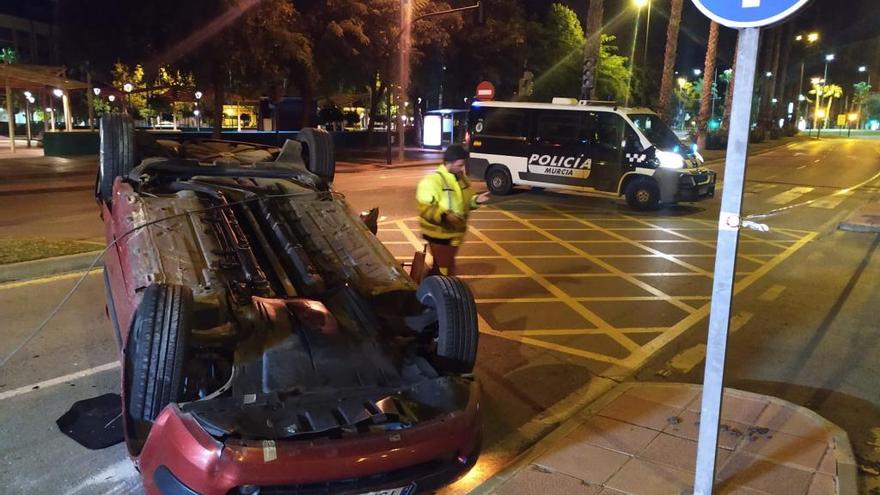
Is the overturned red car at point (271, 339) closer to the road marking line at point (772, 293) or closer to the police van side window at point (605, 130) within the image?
the road marking line at point (772, 293)

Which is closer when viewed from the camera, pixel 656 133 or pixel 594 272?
pixel 594 272

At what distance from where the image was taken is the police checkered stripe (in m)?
15.0

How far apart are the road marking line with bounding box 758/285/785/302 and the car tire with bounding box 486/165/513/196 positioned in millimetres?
9433

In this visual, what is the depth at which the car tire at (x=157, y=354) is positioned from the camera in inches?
125

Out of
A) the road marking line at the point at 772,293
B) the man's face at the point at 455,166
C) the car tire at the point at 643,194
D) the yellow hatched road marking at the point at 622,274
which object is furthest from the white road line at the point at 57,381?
the car tire at the point at 643,194

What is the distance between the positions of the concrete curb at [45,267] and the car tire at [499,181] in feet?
36.2

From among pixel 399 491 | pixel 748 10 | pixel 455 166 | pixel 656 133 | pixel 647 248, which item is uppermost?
pixel 748 10

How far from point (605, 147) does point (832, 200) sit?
7.24 meters

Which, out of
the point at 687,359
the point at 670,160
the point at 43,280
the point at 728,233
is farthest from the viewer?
the point at 670,160

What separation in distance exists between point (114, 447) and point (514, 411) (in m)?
2.63

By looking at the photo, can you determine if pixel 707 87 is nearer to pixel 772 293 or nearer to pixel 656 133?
pixel 656 133

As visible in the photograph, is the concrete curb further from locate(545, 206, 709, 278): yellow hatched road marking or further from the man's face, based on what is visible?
locate(545, 206, 709, 278): yellow hatched road marking

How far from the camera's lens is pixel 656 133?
15.3m

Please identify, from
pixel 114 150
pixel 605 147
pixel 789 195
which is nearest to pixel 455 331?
pixel 114 150
